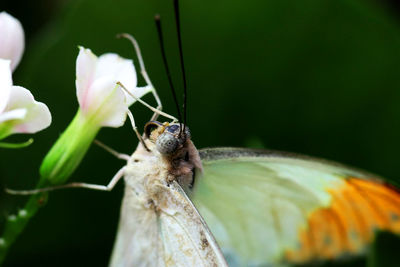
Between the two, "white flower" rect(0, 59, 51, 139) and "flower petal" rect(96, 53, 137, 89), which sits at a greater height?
"flower petal" rect(96, 53, 137, 89)

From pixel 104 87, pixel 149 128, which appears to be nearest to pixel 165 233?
pixel 149 128

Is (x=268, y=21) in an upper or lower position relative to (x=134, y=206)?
upper

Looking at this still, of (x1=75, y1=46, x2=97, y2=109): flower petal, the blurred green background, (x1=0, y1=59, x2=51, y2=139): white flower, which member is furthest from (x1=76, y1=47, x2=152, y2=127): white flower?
the blurred green background

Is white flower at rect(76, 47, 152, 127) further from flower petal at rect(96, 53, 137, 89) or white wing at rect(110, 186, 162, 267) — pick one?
white wing at rect(110, 186, 162, 267)

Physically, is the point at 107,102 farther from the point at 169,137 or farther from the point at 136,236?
the point at 136,236

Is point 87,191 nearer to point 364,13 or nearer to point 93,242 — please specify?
point 93,242

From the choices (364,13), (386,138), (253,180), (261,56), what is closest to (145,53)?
(261,56)

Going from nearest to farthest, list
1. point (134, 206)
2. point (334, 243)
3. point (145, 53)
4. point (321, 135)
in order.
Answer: point (134, 206), point (334, 243), point (145, 53), point (321, 135)

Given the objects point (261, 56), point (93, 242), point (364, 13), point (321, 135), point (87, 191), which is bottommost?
point (93, 242)
